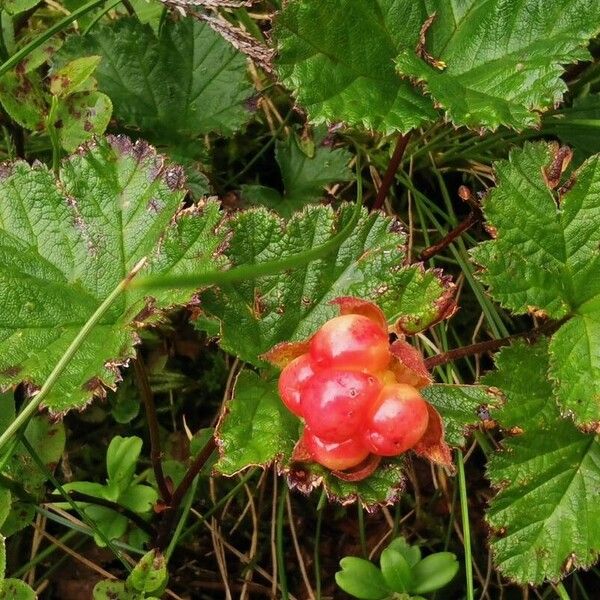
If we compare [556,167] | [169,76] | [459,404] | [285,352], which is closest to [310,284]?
[285,352]

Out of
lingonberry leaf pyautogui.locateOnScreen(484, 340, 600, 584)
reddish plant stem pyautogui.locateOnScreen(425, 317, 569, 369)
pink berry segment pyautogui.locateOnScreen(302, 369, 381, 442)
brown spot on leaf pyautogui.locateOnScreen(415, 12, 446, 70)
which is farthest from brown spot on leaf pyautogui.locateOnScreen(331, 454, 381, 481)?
brown spot on leaf pyautogui.locateOnScreen(415, 12, 446, 70)

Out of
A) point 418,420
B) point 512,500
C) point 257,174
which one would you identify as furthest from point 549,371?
point 257,174

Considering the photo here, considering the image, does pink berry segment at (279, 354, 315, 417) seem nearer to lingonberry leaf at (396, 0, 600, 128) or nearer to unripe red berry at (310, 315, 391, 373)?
unripe red berry at (310, 315, 391, 373)

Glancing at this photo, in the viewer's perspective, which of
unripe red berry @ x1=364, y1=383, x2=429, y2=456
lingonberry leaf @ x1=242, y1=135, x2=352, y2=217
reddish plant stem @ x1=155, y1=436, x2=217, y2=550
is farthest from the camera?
lingonberry leaf @ x1=242, y1=135, x2=352, y2=217

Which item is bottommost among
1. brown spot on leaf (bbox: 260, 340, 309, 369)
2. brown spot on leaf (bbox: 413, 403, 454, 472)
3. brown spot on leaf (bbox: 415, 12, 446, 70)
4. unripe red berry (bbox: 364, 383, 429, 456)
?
brown spot on leaf (bbox: 413, 403, 454, 472)

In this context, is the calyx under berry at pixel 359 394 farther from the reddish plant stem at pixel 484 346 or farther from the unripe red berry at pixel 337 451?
the reddish plant stem at pixel 484 346
